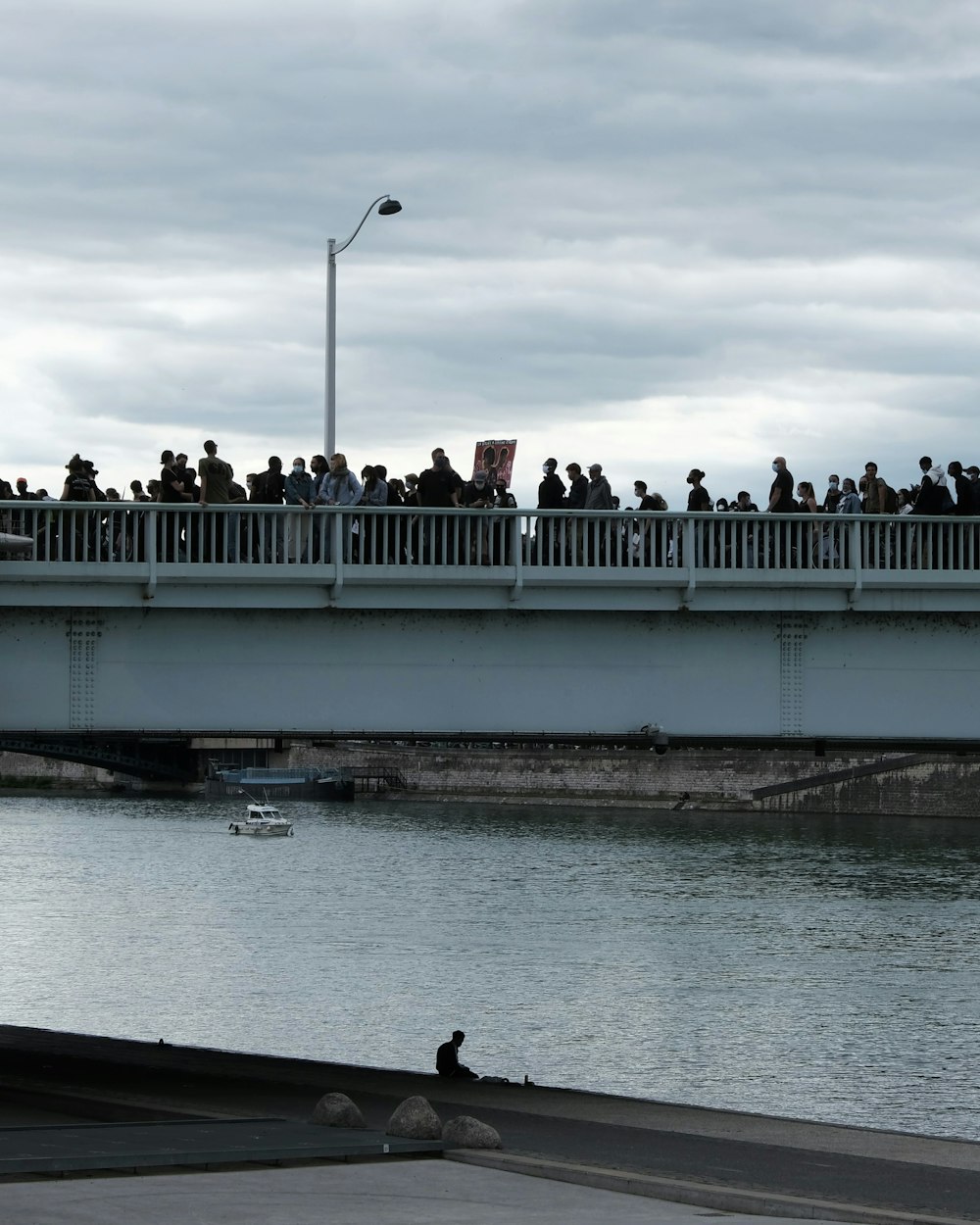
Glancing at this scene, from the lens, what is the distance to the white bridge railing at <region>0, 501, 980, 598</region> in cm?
1886

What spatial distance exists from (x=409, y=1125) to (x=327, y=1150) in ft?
2.58

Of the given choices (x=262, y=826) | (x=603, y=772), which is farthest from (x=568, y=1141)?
(x=603, y=772)

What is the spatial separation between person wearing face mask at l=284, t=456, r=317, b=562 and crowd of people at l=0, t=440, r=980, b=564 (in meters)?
0.01

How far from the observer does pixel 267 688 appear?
19.7m

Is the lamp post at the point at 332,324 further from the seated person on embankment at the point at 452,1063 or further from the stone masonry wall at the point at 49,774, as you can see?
the stone masonry wall at the point at 49,774

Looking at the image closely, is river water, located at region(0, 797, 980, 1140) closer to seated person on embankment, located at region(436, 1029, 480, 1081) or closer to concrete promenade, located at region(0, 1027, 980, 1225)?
seated person on embankment, located at region(436, 1029, 480, 1081)

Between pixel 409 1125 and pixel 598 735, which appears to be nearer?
pixel 409 1125

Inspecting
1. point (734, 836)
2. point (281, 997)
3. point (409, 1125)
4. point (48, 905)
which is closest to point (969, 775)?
point (734, 836)

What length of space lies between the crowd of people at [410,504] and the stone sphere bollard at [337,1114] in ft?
19.1

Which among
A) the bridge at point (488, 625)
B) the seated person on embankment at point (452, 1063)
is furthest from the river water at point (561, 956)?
the bridge at point (488, 625)

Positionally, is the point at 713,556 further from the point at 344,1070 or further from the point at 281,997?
the point at 281,997

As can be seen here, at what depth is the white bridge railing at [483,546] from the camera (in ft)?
61.9

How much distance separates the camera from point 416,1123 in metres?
14.5

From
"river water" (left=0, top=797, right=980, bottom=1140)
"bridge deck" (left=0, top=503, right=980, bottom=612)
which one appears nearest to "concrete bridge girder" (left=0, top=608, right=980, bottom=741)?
"bridge deck" (left=0, top=503, right=980, bottom=612)
